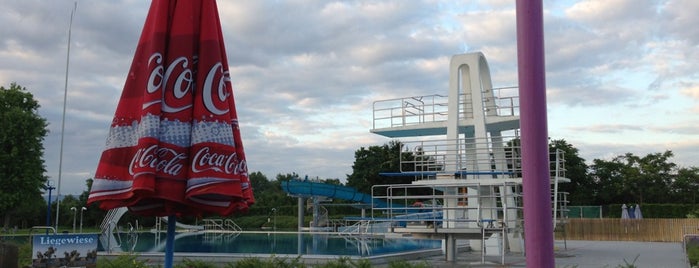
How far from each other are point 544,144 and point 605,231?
32.3 meters

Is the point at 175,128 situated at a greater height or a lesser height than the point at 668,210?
greater

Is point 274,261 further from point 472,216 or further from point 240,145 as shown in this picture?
point 472,216

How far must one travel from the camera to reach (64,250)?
802 cm

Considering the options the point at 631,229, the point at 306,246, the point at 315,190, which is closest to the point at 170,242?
the point at 306,246

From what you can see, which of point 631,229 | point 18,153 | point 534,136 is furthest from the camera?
point 18,153

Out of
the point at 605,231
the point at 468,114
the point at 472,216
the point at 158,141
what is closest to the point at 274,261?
the point at 158,141

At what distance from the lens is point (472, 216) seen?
736 inches

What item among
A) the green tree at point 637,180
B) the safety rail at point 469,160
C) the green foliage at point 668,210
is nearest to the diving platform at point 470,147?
the safety rail at point 469,160

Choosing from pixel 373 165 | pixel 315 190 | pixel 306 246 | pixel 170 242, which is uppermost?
pixel 373 165

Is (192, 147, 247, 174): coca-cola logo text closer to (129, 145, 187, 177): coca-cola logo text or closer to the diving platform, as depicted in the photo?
(129, 145, 187, 177): coca-cola logo text

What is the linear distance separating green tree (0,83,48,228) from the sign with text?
98.6 ft

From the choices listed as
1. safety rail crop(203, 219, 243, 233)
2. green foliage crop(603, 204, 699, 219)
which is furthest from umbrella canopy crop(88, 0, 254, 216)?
green foliage crop(603, 204, 699, 219)

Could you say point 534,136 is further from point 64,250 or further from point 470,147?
point 470,147

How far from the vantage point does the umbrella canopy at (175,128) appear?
17.3 feet
